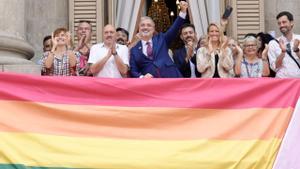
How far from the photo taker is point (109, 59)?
9094 millimetres

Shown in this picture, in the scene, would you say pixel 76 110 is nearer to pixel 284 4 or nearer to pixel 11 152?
pixel 11 152

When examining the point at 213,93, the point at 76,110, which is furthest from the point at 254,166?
the point at 76,110

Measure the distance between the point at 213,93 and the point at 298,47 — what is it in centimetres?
176

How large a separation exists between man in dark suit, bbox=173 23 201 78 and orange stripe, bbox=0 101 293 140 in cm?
168

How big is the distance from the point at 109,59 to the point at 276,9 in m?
4.67

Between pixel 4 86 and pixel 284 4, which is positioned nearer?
pixel 4 86

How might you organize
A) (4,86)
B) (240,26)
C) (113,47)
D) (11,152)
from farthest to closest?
(240,26), (113,47), (4,86), (11,152)

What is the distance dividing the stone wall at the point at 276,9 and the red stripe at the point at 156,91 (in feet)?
15.8

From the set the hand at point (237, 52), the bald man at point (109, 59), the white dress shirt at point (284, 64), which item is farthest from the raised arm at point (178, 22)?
the white dress shirt at point (284, 64)

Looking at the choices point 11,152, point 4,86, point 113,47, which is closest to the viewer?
point 11,152

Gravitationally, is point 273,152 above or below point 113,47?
below

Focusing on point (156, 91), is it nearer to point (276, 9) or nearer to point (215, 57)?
point (215, 57)

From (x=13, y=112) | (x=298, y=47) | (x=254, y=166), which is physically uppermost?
(x=298, y=47)

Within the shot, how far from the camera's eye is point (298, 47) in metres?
9.20
